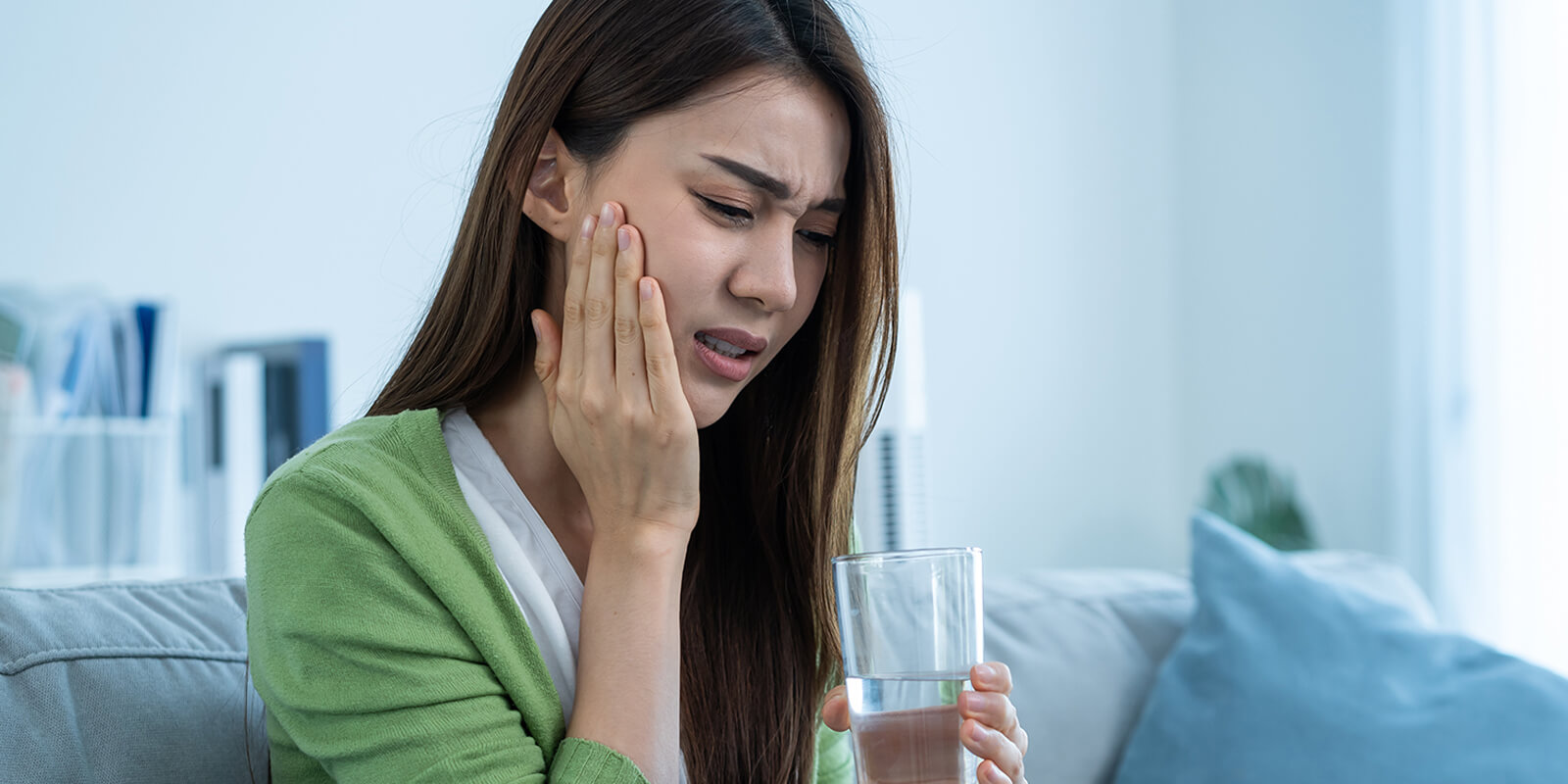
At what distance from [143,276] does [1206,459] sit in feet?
10.8

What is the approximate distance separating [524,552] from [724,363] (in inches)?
9.3

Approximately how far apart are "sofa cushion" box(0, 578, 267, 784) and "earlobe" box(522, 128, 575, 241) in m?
0.48

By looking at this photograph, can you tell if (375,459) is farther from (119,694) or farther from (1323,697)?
(1323,697)

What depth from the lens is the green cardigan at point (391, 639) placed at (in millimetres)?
911

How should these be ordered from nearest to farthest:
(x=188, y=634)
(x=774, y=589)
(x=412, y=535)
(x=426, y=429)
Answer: (x=412, y=535) < (x=426, y=429) < (x=188, y=634) < (x=774, y=589)

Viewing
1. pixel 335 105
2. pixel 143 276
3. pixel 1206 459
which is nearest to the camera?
pixel 143 276

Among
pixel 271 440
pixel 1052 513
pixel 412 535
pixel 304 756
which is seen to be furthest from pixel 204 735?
pixel 1052 513

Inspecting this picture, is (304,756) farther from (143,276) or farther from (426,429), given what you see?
(143,276)

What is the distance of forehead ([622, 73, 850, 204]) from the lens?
1073mm

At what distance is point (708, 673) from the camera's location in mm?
1277

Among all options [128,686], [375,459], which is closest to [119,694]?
[128,686]

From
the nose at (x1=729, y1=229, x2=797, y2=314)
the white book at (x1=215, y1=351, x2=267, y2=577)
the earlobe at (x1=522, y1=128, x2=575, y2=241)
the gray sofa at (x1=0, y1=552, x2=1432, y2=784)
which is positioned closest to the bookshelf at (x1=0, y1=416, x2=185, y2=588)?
the white book at (x1=215, y1=351, x2=267, y2=577)

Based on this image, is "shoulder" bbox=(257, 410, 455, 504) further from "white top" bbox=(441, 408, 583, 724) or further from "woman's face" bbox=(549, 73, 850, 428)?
"woman's face" bbox=(549, 73, 850, 428)

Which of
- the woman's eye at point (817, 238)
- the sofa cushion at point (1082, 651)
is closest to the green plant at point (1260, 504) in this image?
the sofa cushion at point (1082, 651)
